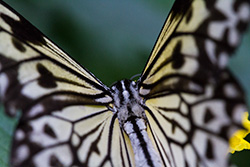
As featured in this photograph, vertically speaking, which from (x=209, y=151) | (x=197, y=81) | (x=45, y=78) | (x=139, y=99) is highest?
(x=45, y=78)

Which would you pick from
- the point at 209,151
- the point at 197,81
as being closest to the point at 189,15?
the point at 197,81

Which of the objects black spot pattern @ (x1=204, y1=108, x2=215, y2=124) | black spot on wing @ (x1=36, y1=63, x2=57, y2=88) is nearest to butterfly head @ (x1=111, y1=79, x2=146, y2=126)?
black spot on wing @ (x1=36, y1=63, x2=57, y2=88)

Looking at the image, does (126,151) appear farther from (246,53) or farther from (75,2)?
(75,2)

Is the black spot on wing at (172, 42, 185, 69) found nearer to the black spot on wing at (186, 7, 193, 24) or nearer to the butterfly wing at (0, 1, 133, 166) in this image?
the black spot on wing at (186, 7, 193, 24)

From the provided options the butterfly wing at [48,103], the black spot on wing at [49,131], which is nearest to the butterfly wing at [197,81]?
the butterfly wing at [48,103]

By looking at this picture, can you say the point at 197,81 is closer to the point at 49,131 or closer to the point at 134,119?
the point at 134,119

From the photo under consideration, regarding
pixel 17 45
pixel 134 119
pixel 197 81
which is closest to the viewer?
pixel 197 81

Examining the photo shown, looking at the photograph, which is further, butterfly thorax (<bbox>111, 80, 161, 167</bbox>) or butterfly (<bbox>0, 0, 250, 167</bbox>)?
butterfly thorax (<bbox>111, 80, 161, 167</bbox>)

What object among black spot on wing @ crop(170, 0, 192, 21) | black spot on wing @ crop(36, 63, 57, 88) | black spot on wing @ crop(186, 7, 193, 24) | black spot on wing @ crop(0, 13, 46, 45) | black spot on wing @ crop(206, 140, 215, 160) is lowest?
black spot on wing @ crop(206, 140, 215, 160)
